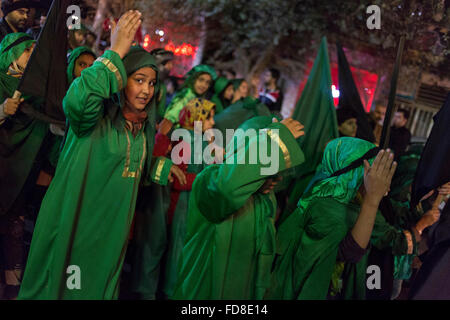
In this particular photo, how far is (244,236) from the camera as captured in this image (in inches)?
91.0

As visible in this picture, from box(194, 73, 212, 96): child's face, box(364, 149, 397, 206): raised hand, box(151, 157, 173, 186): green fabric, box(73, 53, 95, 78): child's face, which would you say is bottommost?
box(151, 157, 173, 186): green fabric

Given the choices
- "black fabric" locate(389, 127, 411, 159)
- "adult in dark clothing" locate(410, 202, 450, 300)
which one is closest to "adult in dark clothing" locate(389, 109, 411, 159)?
"black fabric" locate(389, 127, 411, 159)

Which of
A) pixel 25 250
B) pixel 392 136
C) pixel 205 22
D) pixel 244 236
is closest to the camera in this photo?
pixel 244 236

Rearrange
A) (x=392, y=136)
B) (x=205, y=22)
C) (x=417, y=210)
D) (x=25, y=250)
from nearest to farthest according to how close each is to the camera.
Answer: (x=25, y=250)
(x=417, y=210)
(x=392, y=136)
(x=205, y=22)

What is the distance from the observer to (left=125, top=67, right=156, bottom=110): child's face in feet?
8.08

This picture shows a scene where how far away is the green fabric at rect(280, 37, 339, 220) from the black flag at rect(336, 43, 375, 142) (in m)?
0.16

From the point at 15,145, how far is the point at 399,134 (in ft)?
14.0

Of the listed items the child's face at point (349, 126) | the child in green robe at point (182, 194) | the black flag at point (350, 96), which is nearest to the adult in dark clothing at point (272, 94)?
the child's face at point (349, 126)

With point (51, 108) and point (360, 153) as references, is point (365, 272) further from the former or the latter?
point (51, 108)

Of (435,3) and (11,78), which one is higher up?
(435,3)

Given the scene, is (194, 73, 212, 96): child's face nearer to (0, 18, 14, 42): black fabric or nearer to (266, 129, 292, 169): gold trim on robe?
(0, 18, 14, 42): black fabric

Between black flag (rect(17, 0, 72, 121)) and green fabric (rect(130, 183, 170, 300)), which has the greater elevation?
black flag (rect(17, 0, 72, 121))

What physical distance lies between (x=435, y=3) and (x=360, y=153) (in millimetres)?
1761

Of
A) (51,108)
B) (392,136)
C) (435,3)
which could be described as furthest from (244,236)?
(392,136)
